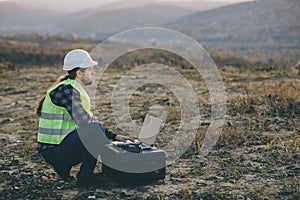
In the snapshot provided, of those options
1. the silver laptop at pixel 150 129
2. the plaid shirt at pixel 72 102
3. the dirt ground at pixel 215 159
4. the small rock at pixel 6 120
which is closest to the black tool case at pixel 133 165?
the dirt ground at pixel 215 159

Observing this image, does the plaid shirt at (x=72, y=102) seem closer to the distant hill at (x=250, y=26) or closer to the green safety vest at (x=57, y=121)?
the green safety vest at (x=57, y=121)

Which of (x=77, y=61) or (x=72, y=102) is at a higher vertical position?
(x=77, y=61)

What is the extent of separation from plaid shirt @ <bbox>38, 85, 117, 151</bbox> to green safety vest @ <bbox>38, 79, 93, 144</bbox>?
0.05 meters

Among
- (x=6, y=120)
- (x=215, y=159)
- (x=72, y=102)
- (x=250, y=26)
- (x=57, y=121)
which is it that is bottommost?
(x=215, y=159)

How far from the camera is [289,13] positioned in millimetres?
66625

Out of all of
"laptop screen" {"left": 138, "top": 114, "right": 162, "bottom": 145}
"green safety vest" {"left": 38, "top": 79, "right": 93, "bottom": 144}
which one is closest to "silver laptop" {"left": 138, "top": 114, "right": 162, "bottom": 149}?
"laptop screen" {"left": 138, "top": 114, "right": 162, "bottom": 145}

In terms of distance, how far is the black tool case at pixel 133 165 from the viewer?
16.5 ft

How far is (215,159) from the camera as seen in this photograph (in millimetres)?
6211

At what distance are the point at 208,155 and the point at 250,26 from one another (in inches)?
2494

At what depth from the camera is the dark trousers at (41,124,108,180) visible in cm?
498

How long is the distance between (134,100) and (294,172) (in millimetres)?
4903

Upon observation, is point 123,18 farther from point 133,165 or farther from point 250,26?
point 133,165

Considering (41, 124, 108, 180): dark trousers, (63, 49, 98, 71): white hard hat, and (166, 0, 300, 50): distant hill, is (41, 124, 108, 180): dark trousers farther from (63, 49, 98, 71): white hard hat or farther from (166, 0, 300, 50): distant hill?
(166, 0, 300, 50): distant hill

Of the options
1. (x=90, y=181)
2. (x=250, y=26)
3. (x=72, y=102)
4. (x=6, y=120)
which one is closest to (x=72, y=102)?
(x=72, y=102)
